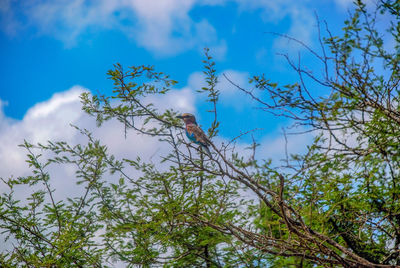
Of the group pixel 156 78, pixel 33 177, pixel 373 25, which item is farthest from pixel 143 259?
pixel 373 25

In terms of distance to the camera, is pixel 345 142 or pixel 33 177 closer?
pixel 345 142

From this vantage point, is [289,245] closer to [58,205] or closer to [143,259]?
[143,259]

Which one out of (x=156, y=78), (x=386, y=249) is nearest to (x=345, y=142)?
(x=386, y=249)

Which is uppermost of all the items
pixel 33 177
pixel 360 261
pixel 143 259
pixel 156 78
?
pixel 156 78

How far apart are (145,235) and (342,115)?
11.7ft

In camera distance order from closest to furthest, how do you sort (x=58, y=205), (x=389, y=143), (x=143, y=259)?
(x=389, y=143) < (x=143, y=259) < (x=58, y=205)

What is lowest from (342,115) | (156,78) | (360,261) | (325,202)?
(360,261)

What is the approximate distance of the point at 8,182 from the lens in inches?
267

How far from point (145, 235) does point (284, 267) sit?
2565mm

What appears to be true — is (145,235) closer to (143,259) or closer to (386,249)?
(143,259)

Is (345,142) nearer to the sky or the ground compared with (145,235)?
nearer to the sky

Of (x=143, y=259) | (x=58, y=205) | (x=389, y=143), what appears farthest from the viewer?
(x=58, y=205)

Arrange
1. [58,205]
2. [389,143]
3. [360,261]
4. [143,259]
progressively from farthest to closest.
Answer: [58,205] → [143,259] → [389,143] → [360,261]

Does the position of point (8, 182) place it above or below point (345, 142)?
Answer: below
